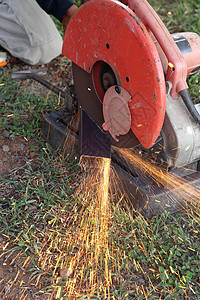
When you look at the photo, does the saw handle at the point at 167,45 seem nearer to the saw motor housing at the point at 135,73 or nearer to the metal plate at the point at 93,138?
the saw motor housing at the point at 135,73

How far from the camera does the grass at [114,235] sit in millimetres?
2219

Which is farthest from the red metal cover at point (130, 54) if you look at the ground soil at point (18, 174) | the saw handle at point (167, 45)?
the ground soil at point (18, 174)

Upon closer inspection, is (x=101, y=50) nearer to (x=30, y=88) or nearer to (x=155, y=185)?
(x=155, y=185)

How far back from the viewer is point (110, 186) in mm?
2748

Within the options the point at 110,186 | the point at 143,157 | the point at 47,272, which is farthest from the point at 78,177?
the point at 47,272

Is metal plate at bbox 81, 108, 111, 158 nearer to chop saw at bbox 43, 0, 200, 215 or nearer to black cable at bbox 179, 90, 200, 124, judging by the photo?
chop saw at bbox 43, 0, 200, 215

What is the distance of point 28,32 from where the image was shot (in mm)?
3734

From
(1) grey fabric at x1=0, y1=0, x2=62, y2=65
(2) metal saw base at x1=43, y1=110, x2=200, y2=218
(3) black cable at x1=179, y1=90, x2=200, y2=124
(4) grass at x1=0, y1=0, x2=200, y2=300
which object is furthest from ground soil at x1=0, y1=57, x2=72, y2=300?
(3) black cable at x1=179, y1=90, x2=200, y2=124

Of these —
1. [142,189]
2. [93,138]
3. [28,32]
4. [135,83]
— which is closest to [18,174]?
[93,138]

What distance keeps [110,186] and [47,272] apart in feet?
2.48

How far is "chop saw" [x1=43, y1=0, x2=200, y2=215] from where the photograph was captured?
1966mm

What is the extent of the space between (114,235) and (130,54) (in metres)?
1.08

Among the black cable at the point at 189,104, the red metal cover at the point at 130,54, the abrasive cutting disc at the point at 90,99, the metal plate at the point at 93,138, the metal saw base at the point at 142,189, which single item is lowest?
the metal saw base at the point at 142,189

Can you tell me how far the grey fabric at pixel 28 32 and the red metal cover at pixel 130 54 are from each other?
158 cm
